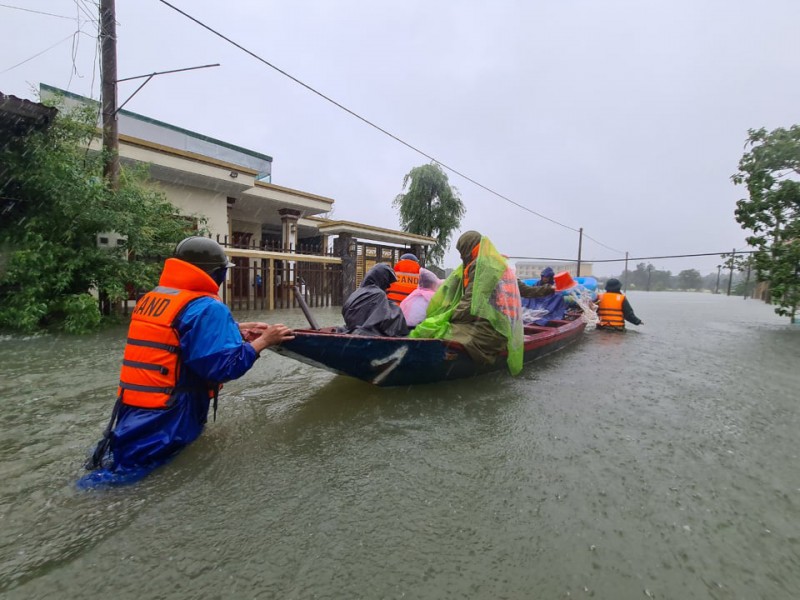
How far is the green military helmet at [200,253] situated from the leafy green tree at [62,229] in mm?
5727

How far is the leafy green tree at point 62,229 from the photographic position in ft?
21.3

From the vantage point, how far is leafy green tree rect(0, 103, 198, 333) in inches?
256

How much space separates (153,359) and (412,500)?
1.69 metres

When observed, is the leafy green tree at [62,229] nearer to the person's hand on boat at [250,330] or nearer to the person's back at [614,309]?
the person's hand on boat at [250,330]

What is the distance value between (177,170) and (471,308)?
917cm

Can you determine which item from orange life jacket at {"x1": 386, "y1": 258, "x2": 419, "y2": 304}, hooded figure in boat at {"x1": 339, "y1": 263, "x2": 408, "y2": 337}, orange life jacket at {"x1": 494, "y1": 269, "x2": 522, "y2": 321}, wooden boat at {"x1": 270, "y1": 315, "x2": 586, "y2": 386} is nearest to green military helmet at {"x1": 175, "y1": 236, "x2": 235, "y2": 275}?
wooden boat at {"x1": 270, "y1": 315, "x2": 586, "y2": 386}

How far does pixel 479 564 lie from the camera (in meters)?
1.81

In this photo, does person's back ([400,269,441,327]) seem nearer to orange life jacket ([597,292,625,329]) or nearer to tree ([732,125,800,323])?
orange life jacket ([597,292,625,329])

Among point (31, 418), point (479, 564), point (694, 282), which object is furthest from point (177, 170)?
point (694, 282)

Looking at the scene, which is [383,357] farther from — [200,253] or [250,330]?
[200,253]

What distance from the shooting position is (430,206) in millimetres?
20219

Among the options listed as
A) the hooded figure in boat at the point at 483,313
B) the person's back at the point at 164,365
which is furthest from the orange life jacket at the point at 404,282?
the person's back at the point at 164,365

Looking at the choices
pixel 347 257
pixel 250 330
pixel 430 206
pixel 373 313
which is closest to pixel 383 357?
pixel 373 313

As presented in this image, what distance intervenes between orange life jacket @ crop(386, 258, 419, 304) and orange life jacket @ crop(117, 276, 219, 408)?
3575 millimetres
